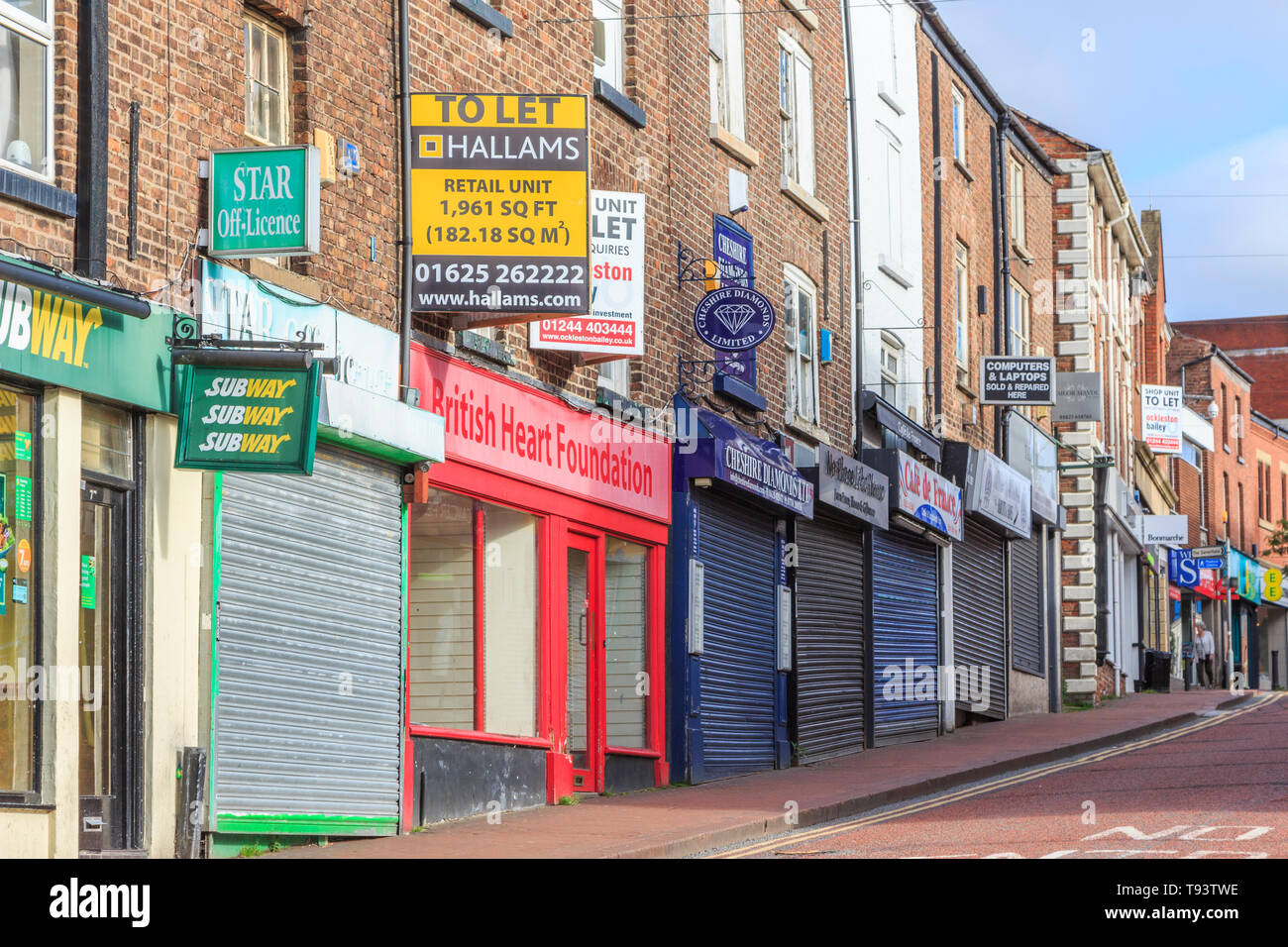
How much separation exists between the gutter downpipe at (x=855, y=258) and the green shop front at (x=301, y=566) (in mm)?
11610

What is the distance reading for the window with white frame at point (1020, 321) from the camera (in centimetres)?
3443

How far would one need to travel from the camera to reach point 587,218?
14.3 m

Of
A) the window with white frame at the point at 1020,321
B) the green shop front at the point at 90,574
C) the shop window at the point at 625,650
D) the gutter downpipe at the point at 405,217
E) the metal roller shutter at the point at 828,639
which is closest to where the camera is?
the green shop front at the point at 90,574

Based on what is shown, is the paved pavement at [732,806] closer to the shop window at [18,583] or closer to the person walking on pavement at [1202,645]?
the shop window at [18,583]

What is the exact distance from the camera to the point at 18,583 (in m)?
10.5

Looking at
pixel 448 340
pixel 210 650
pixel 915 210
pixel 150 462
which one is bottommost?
pixel 210 650

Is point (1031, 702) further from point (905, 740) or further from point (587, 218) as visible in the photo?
point (587, 218)

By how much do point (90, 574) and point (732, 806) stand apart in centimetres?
657

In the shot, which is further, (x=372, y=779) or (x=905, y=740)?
(x=905, y=740)

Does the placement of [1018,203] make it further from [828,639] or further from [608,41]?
[608,41]

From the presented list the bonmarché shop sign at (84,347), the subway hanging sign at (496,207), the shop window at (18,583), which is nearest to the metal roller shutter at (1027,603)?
the subway hanging sign at (496,207)

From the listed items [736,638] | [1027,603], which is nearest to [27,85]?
[736,638]

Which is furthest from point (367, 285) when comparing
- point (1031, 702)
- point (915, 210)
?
point (1031, 702)
